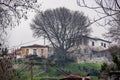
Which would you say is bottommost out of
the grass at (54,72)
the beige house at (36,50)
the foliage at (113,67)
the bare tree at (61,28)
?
the grass at (54,72)

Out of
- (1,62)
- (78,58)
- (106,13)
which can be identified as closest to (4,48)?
(1,62)

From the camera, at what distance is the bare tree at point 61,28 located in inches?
2418

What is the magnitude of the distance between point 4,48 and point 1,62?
75 cm

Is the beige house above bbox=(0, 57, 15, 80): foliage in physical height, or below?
above

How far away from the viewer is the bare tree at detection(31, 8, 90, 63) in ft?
201

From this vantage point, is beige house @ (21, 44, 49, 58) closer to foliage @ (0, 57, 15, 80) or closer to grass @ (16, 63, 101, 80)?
grass @ (16, 63, 101, 80)

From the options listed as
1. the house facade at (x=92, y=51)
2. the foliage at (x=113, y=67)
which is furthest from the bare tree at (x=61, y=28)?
the foliage at (x=113, y=67)

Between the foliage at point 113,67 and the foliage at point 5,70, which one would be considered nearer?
the foliage at point 5,70

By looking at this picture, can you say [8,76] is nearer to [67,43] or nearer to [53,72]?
[53,72]

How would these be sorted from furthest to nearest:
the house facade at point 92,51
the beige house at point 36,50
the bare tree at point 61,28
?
the beige house at point 36,50 < the house facade at point 92,51 < the bare tree at point 61,28

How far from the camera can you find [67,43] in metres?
61.4

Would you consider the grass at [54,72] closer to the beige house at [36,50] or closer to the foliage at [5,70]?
the beige house at [36,50]

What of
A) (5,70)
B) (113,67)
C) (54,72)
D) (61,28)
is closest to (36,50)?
(61,28)

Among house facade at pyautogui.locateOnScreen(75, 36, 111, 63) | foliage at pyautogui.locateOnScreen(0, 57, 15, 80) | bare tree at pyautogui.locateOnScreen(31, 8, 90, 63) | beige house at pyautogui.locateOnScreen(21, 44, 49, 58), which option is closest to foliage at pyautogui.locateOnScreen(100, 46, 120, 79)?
foliage at pyautogui.locateOnScreen(0, 57, 15, 80)
